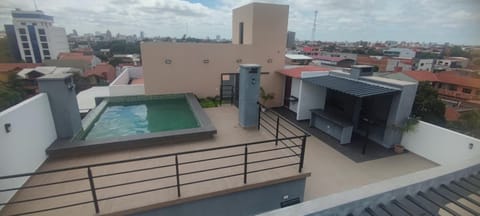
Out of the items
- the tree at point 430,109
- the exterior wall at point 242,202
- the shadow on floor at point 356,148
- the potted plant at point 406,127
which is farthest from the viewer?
the tree at point 430,109

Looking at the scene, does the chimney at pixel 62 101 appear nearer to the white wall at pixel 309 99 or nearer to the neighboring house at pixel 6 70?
the neighboring house at pixel 6 70

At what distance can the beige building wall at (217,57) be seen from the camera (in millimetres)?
8719

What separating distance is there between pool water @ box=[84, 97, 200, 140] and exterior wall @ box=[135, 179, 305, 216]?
3065 mm

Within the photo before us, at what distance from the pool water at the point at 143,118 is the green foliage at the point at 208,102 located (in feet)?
2.17

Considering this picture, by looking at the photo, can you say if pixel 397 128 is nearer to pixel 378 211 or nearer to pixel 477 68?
pixel 477 68

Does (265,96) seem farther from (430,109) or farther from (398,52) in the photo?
(398,52)

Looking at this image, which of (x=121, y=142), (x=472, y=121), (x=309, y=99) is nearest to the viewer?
(x=472, y=121)

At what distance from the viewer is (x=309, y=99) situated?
8695mm

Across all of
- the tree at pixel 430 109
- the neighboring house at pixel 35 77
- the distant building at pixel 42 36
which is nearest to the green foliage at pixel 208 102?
the neighboring house at pixel 35 77

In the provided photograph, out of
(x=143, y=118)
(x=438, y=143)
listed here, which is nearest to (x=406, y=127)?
(x=438, y=143)

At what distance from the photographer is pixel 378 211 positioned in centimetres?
143

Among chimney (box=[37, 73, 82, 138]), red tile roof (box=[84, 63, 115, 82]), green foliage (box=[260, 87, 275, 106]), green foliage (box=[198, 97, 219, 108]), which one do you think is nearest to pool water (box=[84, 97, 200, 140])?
chimney (box=[37, 73, 82, 138])

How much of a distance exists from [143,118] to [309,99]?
635 cm

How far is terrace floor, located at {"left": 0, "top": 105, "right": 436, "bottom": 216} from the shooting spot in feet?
10.1
